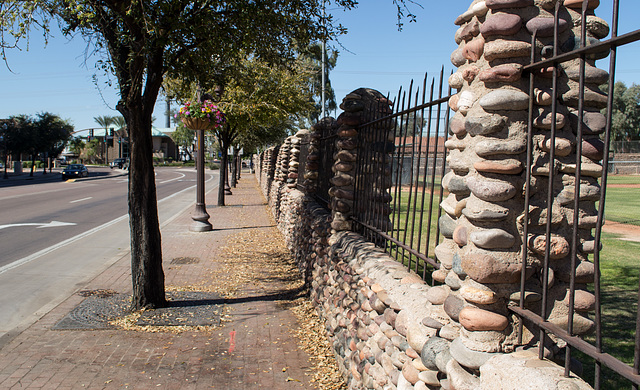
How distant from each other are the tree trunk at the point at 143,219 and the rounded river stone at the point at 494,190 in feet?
15.1

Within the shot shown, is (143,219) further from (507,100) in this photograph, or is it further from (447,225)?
(507,100)

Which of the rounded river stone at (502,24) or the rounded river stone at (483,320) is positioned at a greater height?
the rounded river stone at (502,24)

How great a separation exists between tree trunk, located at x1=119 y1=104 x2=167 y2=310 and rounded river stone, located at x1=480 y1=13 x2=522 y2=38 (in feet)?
15.0

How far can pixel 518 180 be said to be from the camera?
2312mm

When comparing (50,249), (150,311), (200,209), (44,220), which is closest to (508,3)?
(150,311)

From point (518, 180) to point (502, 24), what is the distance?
690mm

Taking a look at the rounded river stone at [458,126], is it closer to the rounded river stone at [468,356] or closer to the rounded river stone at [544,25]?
the rounded river stone at [544,25]

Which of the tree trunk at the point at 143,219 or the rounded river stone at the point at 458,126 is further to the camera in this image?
the tree trunk at the point at 143,219

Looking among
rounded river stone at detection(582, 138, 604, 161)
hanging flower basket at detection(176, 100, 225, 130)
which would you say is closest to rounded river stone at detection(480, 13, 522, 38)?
rounded river stone at detection(582, 138, 604, 161)

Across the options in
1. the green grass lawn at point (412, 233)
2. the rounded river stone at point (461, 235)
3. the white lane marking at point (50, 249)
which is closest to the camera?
the rounded river stone at point (461, 235)

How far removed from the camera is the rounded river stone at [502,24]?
2.29 metres

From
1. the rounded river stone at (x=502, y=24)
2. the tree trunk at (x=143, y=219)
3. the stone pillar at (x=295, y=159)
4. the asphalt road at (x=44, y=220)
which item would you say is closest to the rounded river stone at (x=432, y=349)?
the rounded river stone at (x=502, y=24)

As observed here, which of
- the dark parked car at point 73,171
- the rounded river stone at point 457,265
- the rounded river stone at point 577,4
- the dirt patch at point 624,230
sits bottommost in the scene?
the dark parked car at point 73,171

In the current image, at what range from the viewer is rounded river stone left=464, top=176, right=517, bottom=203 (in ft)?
7.44
